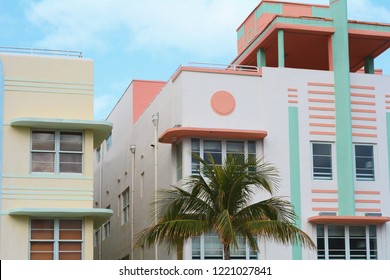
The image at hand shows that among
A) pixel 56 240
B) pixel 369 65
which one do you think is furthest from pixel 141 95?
pixel 56 240

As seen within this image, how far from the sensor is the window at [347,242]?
3105cm

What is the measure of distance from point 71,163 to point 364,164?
1138cm

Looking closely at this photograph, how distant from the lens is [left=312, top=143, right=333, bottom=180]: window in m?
31.7

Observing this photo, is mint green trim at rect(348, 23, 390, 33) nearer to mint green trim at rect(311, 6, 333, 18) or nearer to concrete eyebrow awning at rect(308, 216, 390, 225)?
mint green trim at rect(311, 6, 333, 18)

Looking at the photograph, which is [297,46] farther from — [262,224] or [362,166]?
[262,224]

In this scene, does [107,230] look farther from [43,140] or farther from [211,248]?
[43,140]

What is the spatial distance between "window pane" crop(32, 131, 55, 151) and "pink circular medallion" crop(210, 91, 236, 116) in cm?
663

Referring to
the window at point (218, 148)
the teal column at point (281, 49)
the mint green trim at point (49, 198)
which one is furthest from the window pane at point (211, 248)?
the teal column at point (281, 49)

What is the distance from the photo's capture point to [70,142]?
27.1 metres

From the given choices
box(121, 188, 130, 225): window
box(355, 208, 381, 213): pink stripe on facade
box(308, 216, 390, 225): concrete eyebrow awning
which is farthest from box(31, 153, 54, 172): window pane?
box(121, 188, 130, 225): window

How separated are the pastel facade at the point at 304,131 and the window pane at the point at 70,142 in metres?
4.06

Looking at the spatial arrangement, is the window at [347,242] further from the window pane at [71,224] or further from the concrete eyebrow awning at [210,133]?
the window pane at [71,224]
